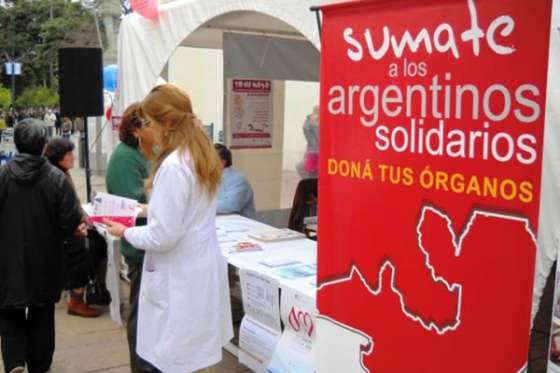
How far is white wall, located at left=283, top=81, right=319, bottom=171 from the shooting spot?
21.8 ft

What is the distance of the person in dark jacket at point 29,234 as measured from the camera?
321 cm

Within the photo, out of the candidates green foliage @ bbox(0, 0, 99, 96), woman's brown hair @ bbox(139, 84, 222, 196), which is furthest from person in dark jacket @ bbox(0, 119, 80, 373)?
green foliage @ bbox(0, 0, 99, 96)

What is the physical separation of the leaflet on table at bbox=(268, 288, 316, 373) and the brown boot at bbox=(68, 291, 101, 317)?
2160 millimetres

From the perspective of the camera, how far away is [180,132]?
240cm

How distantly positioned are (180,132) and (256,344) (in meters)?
1.52

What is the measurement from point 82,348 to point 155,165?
226 centimetres

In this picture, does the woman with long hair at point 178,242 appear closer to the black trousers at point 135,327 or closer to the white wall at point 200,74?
the black trousers at point 135,327

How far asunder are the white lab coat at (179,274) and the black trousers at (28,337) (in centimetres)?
119

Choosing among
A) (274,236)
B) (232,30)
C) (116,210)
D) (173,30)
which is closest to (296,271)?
(274,236)

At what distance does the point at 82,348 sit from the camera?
165 inches

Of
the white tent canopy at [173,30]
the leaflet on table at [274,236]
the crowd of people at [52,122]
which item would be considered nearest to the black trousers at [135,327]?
the leaflet on table at [274,236]

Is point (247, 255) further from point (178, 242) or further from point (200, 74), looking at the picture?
point (200, 74)

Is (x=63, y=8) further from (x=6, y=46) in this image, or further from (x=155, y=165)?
(x=155, y=165)

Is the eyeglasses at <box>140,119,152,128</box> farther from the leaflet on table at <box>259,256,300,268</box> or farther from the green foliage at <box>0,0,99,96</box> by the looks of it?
the green foliage at <box>0,0,99,96</box>
